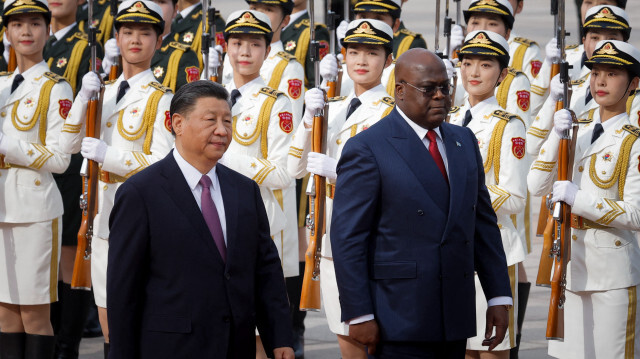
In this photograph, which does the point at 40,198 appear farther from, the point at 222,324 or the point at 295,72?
→ the point at 222,324

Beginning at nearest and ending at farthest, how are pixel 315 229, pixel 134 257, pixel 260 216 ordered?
1. pixel 134 257
2. pixel 260 216
3. pixel 315 229

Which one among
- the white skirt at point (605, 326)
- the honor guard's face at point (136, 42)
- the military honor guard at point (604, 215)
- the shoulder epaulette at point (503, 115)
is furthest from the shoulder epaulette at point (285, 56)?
the white skirt at point (605, 326)

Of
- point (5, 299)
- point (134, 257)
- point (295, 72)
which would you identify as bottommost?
point (5, 299)

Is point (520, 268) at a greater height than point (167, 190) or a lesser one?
lesser

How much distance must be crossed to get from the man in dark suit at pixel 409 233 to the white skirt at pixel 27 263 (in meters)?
2.68

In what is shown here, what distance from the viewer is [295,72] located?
7629 millimetres

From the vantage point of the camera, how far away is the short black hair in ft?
13.0

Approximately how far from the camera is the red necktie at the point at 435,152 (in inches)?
167

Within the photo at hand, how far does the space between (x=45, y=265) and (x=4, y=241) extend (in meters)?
0.26

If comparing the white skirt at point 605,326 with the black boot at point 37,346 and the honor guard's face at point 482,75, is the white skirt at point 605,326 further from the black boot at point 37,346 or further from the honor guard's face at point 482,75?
the black boot at point 37,346

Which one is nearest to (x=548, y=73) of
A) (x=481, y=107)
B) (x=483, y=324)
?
(x=481, y=107)

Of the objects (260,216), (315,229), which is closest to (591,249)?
(315,229)

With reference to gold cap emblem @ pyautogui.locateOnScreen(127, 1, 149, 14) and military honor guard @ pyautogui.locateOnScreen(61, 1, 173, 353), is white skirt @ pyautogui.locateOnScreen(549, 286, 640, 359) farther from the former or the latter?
gold cap emblem @ pyautogui.locateOnScreen(127, 1, 149, 14)

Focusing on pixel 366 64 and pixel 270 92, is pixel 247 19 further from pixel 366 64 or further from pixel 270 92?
pixel 366 64
